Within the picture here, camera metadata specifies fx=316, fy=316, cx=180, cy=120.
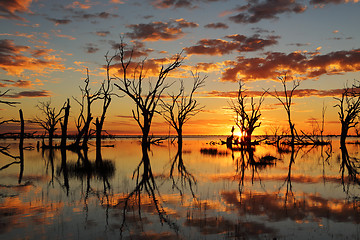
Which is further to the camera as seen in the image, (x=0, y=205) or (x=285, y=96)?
(x=285, y=96)

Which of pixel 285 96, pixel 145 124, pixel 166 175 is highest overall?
pixel 285 96

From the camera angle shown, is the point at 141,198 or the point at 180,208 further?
the point at 141,198

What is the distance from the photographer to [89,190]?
451 inches

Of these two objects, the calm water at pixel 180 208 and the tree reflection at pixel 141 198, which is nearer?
the calm water at pixel 180 208

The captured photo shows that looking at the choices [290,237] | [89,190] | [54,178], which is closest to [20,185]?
[54,178]

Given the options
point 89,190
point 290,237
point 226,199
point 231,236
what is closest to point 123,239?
point 231,236

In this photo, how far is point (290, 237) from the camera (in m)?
6.30

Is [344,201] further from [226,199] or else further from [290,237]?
[290,237]

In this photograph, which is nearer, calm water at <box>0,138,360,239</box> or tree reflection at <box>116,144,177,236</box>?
calm water at <box>0,138,360,239</box>

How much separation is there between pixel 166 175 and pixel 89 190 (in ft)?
16.5

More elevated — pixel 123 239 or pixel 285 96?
pixel 285 96

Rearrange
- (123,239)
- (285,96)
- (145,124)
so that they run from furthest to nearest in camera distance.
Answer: (285,96) → (145,124) → (123,239)

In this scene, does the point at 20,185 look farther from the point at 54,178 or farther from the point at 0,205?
the point at 0,205

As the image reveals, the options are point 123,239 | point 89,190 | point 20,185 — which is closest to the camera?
point 123,239
